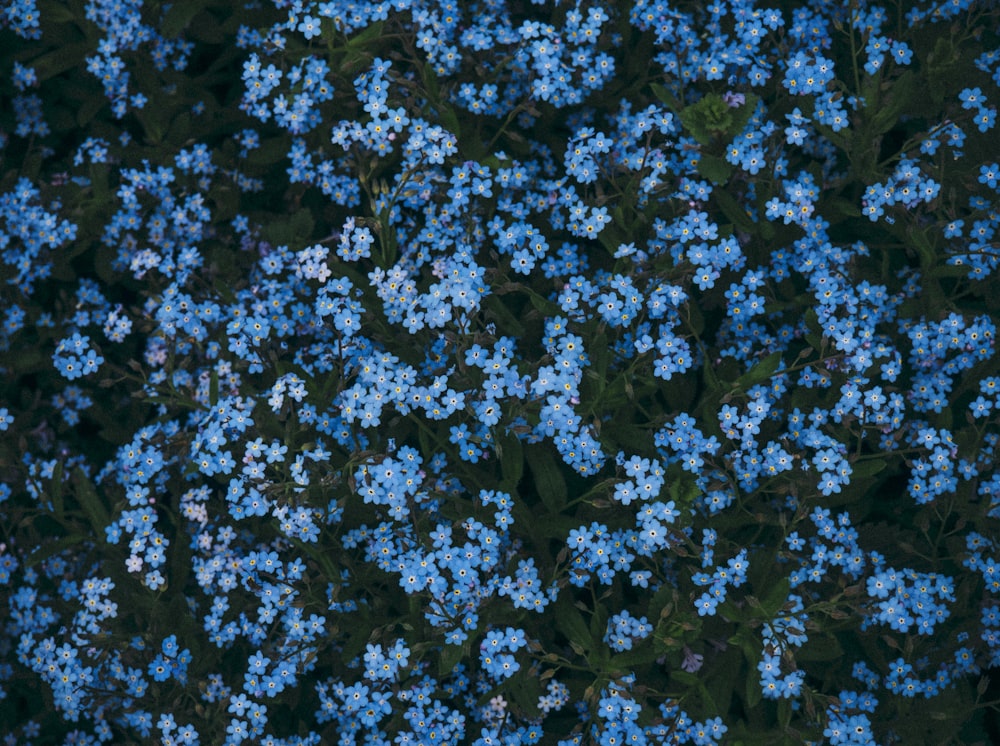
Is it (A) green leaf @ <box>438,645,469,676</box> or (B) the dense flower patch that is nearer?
(A) green leaf @ <box>438,645,469,676</box>

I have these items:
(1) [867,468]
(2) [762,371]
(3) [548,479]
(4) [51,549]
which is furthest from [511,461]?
(4) [51,549]

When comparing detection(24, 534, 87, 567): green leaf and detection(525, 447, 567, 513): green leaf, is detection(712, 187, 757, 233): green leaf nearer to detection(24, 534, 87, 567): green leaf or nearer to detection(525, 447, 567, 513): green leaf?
detection(525, 447, 567, 513): green leaf

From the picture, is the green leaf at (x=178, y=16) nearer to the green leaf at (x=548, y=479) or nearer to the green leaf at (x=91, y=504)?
the green leaf at (x=91, y=504)

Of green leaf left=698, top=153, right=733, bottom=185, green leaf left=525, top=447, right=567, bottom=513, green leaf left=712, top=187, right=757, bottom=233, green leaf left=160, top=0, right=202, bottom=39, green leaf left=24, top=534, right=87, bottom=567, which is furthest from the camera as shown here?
green leaf left=160, top=0, right=202, bottom=39

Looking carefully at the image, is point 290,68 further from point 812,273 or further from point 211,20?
point 812,273

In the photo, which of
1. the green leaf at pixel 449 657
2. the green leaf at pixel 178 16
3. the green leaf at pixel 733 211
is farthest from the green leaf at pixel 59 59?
the green leaf at pixel 449 657

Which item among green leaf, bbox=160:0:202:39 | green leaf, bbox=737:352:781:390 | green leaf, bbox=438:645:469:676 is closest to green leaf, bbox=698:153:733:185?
green leaf, bbox=737:352:781:390

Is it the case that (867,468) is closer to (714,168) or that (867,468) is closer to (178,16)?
(714,168)

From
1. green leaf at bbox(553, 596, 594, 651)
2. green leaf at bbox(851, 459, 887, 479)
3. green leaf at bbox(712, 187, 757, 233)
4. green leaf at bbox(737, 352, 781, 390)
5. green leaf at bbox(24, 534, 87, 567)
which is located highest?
green leaf at bbox(712, 187, 757, 233)
